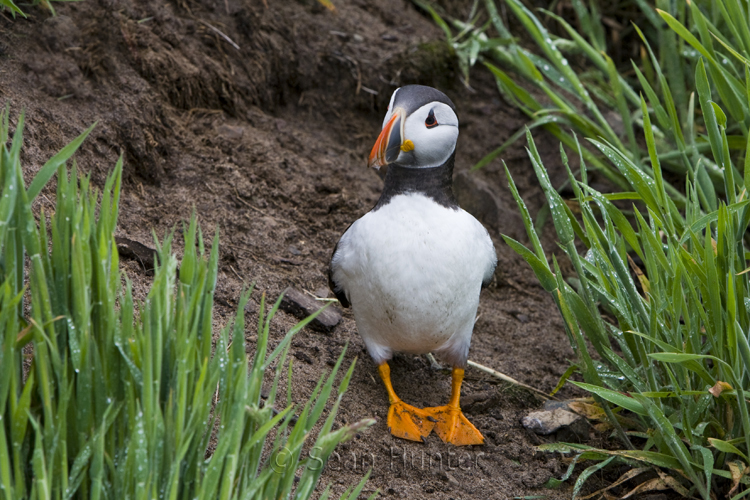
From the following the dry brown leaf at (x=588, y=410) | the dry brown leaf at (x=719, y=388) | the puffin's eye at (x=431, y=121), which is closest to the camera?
the dry brown leaf at (x=719, y=388)

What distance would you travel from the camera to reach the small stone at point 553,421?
2754 mm

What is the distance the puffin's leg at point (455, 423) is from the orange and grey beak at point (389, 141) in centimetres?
98

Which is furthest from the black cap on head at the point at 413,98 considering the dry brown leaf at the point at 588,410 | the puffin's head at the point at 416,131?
the dry brown leaf at the point at 588,410

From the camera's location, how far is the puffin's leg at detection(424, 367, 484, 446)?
2785 mm

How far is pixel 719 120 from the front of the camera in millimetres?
2457

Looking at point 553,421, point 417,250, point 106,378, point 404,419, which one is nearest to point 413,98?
point 417,250

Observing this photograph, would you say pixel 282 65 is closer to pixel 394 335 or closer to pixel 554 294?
pixel 394 335

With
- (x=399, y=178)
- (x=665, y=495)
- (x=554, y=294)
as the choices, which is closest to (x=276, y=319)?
(x=399, y=178)

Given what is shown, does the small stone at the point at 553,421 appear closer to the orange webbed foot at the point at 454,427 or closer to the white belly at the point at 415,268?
the orange webbed foot at the point at 454,427

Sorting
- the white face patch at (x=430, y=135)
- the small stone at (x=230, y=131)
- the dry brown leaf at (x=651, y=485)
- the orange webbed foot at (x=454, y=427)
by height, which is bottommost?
the orange webbed foot at (x=454, y=427)

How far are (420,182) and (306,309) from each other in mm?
840

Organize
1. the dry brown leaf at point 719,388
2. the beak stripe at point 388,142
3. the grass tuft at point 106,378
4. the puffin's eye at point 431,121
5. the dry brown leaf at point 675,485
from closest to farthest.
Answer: the grass tuft at point 106,378, the dry brown leaf at point 719,388, the dry brown leaf at point 675,485, the beak stripe at point 388,142, the puffin's eye at point 431,121

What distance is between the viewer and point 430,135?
259 cm

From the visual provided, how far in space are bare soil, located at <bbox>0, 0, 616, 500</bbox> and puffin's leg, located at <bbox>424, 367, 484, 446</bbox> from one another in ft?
0.13
